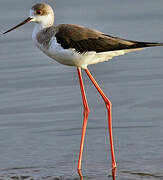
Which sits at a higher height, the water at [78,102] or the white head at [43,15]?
the white head at [43,15]

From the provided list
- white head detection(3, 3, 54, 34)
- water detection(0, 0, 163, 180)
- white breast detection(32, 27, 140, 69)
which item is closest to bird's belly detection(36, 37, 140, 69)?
white breast detection(32, 27, 140, 69)

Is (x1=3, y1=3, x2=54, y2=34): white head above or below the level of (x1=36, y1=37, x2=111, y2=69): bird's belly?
above

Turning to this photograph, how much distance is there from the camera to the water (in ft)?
29.4

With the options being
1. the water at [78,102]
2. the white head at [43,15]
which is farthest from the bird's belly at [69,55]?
the water at [78,102]

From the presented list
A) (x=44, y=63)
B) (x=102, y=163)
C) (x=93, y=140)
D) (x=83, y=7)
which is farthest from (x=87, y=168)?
(x=83, y=7)

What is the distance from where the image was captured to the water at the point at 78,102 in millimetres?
8961

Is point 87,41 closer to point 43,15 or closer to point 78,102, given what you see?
point 43,15

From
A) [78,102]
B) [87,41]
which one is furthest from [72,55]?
[78,102]

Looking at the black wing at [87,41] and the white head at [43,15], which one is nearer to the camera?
the black wing at [87,41]

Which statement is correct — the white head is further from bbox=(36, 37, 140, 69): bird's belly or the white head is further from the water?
the water

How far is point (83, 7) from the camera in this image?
49.6 feet

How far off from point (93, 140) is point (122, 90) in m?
1.94

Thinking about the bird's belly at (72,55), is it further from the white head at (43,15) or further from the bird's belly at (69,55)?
the white head at (43,15)


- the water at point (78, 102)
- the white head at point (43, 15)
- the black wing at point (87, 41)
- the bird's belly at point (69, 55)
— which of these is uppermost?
the white head at point (43, 15)
